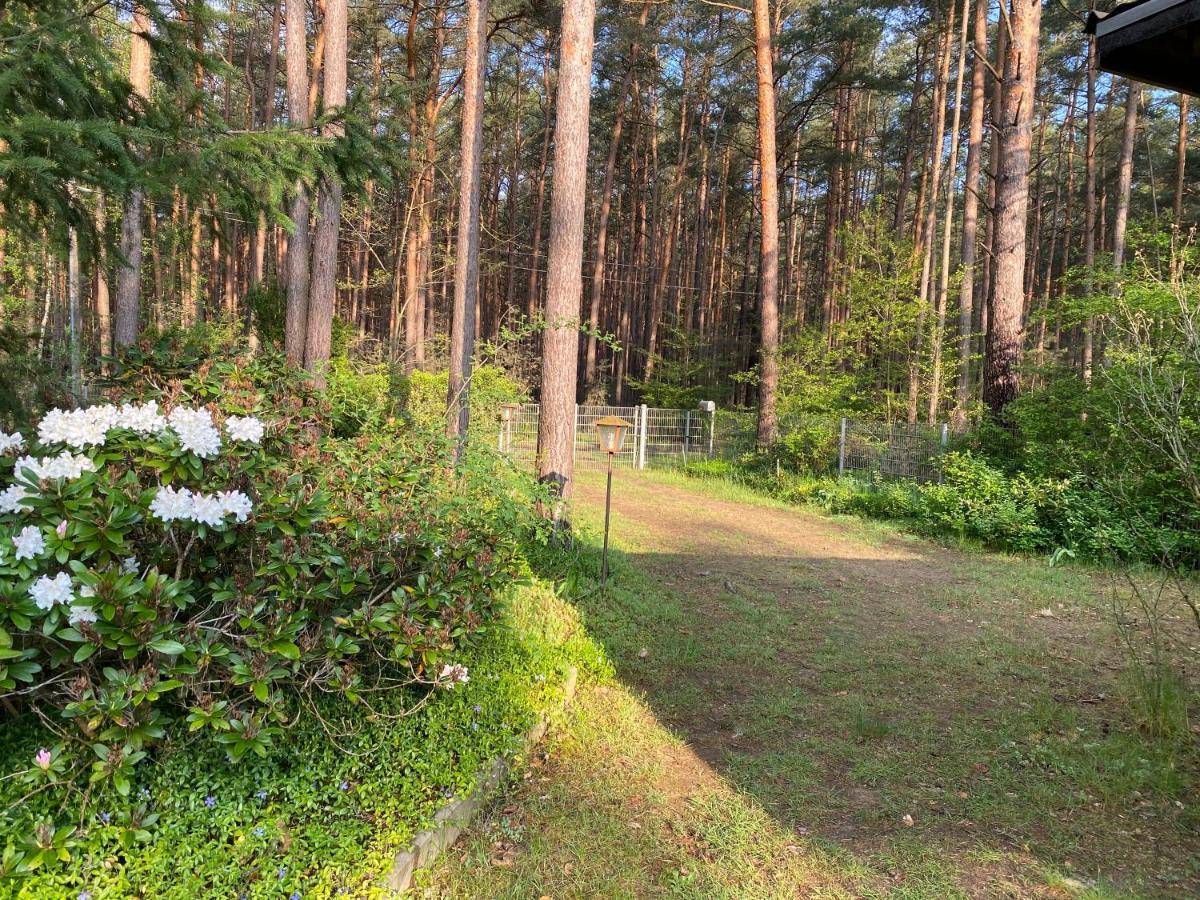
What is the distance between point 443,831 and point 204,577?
127 cm

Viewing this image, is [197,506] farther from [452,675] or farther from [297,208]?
[297,208]

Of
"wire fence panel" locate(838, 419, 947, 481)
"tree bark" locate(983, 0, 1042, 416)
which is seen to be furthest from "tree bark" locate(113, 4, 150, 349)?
"tree bark" locate(983, 0, 1042, 416)

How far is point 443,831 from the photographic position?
264 centimetres

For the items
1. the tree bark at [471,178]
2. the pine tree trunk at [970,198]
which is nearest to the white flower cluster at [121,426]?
the tree bark at [471,178]

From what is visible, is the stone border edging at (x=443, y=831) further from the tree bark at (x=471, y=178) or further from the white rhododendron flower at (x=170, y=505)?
the tree bark at (x=471, y=178)

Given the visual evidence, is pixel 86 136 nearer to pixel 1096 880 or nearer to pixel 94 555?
pixel 94 555

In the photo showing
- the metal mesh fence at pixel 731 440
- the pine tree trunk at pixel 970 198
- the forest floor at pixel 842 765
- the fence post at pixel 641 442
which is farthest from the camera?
the fence post at pixel 641 442

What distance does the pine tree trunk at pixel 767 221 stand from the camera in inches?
493

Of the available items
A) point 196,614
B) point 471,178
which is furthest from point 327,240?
point 196,614

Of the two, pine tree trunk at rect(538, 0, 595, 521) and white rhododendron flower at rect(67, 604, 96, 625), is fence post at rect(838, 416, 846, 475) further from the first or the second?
white rhododendron flower at rect(67, 604, 96, 625)

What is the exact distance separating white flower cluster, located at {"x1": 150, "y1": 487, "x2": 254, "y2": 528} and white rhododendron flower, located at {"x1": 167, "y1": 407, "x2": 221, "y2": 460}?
13 cm

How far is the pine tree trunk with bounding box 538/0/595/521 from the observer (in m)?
6.63

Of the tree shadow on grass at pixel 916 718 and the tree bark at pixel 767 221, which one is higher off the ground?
the tree bark at pixel 767 221

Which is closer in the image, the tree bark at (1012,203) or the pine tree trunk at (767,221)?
the tree bark at (1012,203)
